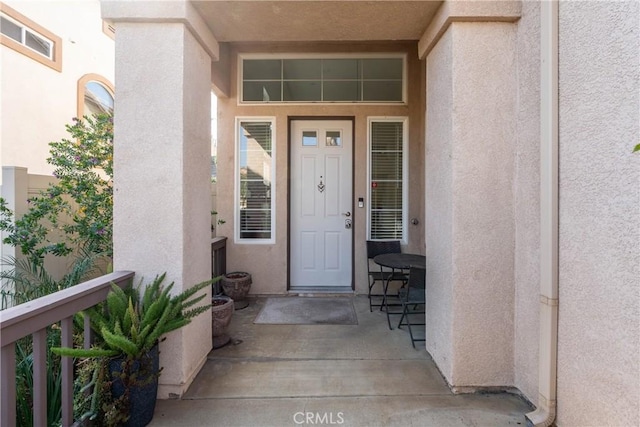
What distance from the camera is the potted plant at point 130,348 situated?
5.32ft

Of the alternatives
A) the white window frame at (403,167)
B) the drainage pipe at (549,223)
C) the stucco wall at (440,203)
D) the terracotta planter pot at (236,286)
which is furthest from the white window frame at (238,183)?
the drainage pipe at (549,223)

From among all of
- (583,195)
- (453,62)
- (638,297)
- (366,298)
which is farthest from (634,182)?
(366,298)

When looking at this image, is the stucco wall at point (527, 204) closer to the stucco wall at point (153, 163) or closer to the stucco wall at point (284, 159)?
the stucco wall at point (284, 159)

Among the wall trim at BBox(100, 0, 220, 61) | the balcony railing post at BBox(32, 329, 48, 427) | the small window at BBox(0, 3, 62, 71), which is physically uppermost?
the small window at BBox(0, 3, 62, 71)

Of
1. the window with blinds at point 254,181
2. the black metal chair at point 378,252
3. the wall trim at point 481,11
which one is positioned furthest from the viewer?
the window with blinds at point 254,181

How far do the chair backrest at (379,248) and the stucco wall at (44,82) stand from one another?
5.42 metres

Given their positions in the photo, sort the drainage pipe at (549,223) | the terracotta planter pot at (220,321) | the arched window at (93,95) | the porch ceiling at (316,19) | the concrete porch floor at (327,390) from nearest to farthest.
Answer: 1. the drainage pipe at (549,223)
2. the concrete porch floor at (327,390)
3. the porch ceiling at (316,19)
4. the terracotta planter pot at (220,321)
5. the arched window at (93,95)

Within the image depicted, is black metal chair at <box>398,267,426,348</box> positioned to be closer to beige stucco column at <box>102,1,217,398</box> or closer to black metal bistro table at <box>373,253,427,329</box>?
A: black metal bistro table at <box>373,253,427,329</box>

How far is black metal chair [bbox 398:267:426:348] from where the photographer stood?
2.71 m

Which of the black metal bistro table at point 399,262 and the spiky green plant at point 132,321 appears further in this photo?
the black metal bistro table at point 399,262

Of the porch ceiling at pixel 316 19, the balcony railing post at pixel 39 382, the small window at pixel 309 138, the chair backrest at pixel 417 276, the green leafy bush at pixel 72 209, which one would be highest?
the porch ceiling at pixel 316 19

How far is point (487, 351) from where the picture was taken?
6.84 ft

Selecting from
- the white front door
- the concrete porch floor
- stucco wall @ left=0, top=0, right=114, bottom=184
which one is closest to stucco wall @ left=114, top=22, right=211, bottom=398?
the concrete porch floor

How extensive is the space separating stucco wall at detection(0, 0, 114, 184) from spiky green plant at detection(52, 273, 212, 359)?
4.54m
